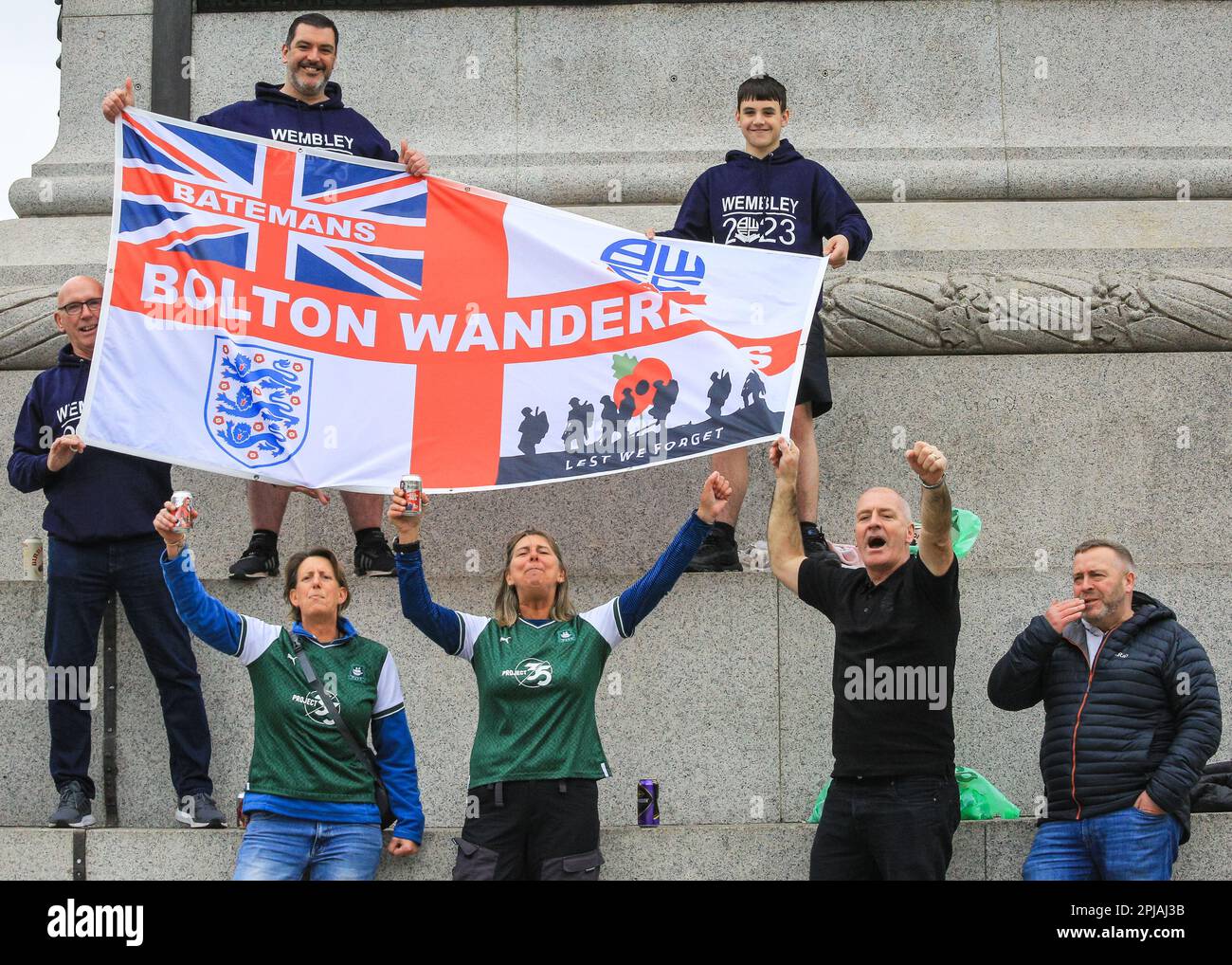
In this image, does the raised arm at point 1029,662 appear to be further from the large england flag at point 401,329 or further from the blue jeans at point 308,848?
the blue jeans at point 308,848

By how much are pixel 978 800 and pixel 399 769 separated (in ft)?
8.87

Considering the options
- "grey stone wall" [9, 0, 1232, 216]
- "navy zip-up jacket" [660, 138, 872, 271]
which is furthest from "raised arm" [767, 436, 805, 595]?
"grey stone wall" [9, 0, 1232, 216]

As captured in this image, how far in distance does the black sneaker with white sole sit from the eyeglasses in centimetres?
252

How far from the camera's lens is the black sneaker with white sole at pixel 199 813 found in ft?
31.7

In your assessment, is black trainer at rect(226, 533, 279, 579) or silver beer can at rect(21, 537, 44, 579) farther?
silver beer can at rect(21, 537, 44, 579)

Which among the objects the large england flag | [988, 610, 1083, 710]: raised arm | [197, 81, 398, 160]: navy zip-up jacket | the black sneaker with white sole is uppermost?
[197, 81, 398, 160]: navy zip-up jacket

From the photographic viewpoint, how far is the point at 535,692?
8.70 meters

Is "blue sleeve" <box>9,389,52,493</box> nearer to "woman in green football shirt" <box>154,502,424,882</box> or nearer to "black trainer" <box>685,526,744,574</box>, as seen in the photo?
"woman in green football shirt" <box>154,502,424,882</box>

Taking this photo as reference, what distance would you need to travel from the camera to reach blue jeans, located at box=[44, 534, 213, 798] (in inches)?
389

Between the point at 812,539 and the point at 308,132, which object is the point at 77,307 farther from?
the point at 812,539

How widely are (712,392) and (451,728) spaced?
2.14m

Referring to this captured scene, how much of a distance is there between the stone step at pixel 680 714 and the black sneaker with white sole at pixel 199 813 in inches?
23.1

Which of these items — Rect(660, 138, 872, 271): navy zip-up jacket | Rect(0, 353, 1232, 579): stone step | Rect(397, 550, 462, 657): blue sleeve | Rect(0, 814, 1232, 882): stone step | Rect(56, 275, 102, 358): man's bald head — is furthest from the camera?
Rect(0, 353, 1232, 579): stone step

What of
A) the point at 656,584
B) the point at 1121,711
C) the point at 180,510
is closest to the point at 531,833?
the point at 656,584
